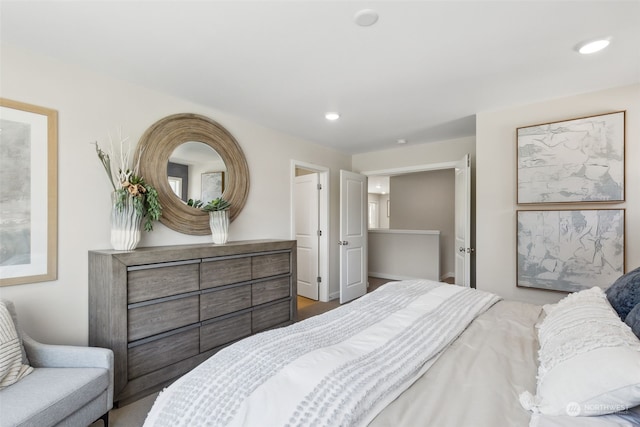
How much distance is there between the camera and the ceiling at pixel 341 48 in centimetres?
158

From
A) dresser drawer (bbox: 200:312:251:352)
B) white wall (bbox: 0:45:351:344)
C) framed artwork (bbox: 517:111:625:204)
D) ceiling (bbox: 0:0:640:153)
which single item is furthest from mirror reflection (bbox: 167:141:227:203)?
framed artwork (bbox: 517:111:625:204)

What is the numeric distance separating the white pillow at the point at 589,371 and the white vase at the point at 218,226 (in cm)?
257

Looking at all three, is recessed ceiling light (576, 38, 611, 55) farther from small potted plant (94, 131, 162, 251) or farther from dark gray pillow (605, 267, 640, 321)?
small potted plant (94, 131, 162, 251)

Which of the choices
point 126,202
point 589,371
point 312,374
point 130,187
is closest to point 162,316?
point 126,202

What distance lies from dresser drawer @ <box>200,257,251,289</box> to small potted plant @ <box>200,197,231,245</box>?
324 mm

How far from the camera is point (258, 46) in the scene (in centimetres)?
192

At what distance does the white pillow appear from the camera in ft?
2.75

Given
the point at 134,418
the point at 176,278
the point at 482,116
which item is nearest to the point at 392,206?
the point at 482,116

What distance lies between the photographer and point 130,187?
222 cm

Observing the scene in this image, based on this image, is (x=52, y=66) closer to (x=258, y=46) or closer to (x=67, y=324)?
(x=258, y=46)

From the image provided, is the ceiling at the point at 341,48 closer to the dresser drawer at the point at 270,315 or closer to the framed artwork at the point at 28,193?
the framed artwork at the point at 28,193

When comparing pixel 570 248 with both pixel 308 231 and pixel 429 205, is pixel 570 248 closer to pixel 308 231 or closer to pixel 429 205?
pixel 308 231

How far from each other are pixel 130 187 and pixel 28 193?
58cm

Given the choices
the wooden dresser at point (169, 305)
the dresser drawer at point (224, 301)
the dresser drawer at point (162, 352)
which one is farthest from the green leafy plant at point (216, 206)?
the dresser drawer at point (162, 352)
